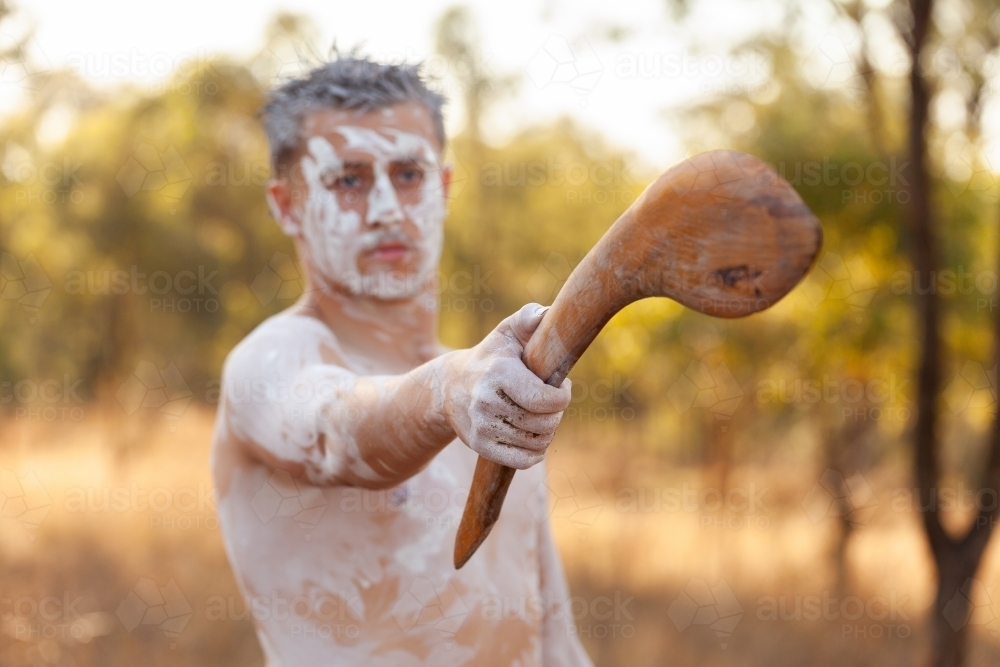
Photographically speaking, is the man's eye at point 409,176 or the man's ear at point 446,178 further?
the man's ear at point 446,178

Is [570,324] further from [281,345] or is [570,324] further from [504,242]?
[504,242]

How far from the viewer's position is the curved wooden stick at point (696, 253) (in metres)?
1.10

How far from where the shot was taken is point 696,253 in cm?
115

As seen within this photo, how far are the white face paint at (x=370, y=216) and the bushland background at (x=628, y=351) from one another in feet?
0.89

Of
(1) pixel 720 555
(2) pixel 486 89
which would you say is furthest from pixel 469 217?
(1) pixel 720 555

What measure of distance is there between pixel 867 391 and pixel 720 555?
154cm

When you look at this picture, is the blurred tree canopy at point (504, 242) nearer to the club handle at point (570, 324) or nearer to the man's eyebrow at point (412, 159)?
the man's eyebrow at point (412, 159)

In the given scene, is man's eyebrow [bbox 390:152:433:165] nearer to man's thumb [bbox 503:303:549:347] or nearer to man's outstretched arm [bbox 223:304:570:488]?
man's outstretched arm [bbox 223:304:570:488]

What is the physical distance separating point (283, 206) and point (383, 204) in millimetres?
290

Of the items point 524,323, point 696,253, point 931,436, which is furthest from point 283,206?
point 931,436

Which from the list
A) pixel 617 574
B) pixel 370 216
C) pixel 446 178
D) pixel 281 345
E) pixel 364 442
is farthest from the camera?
pixel 617 574

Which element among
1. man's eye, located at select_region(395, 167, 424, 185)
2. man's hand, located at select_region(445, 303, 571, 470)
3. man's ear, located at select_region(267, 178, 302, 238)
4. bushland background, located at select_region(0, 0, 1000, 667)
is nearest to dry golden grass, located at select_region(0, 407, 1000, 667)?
bushland background, located at select_region(0, 0, 1000, 667)

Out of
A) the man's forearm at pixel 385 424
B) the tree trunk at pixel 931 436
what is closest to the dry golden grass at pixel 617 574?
the tree trunk at pixel 931 436

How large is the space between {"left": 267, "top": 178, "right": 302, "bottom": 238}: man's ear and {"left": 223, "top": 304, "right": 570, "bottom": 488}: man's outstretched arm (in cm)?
29
